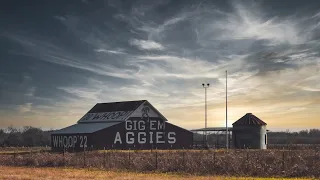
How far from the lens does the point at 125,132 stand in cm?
7188

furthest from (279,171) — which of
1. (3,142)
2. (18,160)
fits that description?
(3,142)

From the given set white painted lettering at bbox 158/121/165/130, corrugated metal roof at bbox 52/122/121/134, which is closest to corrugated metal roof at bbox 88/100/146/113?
corrugated metal roof at bbox 52/122/121/134

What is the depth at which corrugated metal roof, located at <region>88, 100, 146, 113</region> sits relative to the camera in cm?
7481

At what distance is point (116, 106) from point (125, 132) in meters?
8.04

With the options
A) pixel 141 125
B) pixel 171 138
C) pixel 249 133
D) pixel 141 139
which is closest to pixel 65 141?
pixel 141 139

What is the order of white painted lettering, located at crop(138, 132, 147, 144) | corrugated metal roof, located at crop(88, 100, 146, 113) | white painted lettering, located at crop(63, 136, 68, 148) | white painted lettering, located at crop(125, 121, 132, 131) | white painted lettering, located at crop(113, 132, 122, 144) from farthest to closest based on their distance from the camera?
1. corrugated metal roof, located at crop(88, 100, 146, 113)
2. white painted lettering, located at crop(63, 136, 68, 148)
3. white painted lettering, located at crop(138, 132, 147, 144)
4. white painted lettering, located at crop(125, 121, 132, 131)
5. white painted lettering, located at crop(113, 132, 122, 144)

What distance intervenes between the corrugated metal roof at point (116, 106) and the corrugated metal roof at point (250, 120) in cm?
1605

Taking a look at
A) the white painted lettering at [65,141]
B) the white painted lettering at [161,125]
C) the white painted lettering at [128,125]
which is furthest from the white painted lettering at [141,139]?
the white painted lettering at [65,141]

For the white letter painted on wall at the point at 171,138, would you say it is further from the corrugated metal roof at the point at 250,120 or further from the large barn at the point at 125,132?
the corrugated metal roof at the point at 250,120

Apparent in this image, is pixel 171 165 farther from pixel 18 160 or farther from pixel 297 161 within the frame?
pixel 18 160

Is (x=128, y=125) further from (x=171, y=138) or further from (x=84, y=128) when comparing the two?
(x=171, y=138)

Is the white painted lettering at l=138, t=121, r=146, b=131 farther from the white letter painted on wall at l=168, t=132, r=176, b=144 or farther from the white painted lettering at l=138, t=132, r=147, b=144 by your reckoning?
the white letter painted on wall at l=168, t=132, r=176, b=144

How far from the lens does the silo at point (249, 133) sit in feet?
239

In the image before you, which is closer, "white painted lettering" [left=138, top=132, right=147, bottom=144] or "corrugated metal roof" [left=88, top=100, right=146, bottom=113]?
"white painted lettering" [left=138, top=132, right=147, bottom=144]
